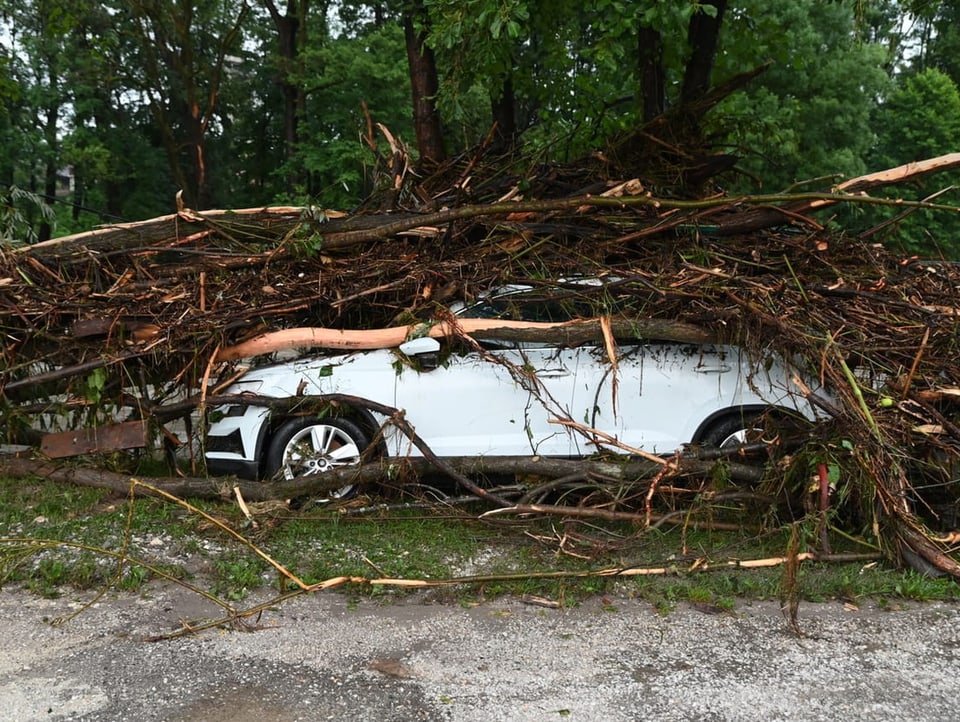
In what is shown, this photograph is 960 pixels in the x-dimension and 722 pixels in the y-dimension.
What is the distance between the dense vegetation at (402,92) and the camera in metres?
9.34

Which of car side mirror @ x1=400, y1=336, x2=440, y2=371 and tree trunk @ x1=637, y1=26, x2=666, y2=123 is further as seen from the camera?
tree trunk @ x1=637, y1=26, x2=666, y2=123

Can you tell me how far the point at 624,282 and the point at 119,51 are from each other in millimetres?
19847

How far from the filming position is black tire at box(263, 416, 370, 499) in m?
5.71

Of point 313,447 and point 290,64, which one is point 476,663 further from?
point 290,64

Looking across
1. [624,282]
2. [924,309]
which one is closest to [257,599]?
[624,282]

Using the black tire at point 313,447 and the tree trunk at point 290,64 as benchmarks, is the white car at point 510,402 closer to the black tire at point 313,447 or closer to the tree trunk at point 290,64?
the black tire at point 313,447

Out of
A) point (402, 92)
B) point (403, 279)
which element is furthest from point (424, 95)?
point (402, 92)

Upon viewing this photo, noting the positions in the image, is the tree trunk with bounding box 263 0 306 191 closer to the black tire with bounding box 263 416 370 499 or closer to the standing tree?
the standing tree

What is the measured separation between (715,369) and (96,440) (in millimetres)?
4535

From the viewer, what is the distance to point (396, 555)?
4875 millimetres

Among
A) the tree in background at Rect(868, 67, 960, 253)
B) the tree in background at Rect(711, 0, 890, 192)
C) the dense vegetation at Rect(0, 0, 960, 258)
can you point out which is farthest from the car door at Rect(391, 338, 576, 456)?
the tree in background at Rect(868, 67, 960, 253)

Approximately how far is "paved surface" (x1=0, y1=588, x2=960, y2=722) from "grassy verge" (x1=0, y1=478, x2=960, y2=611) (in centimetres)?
17

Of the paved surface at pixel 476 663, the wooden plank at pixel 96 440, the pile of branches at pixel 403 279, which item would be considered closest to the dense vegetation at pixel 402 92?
the pile of branches at pixel 403 279

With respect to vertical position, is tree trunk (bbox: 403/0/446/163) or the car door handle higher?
tree trunk (bbox: 403/0/446/163)
